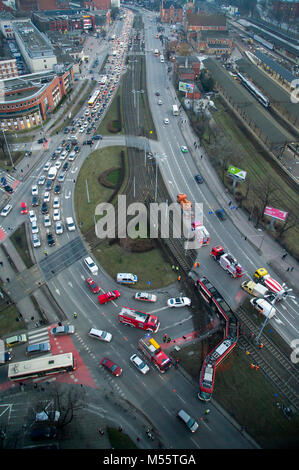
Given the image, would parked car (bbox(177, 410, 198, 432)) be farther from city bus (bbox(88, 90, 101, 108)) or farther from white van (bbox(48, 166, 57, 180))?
city bus (bbox(88, 90, 101, 108))

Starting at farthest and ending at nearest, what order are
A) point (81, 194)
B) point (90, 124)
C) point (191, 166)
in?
point (90, 124) → point (191, 166) → point (81, 194)

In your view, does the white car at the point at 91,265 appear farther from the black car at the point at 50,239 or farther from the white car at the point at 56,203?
the white car at the point at 56,203

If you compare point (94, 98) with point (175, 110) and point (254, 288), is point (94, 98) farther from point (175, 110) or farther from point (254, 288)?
point (254, 288)

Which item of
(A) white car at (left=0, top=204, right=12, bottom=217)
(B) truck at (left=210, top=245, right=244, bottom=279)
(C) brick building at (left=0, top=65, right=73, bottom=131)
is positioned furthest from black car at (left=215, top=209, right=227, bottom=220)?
(C) brick building at (left=0, top=65, right=73, bottom=131)

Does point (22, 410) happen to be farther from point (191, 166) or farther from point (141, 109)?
point (141, 109)

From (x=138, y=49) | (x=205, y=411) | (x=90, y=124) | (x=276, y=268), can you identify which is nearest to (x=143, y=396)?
(x=205, y=411)
